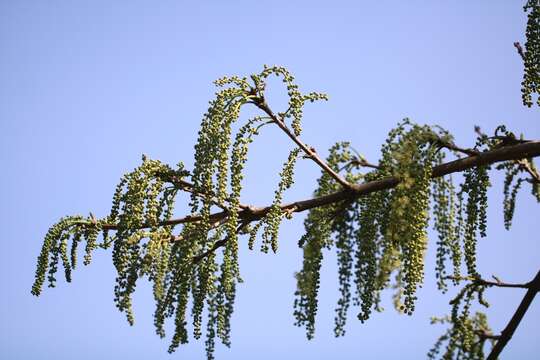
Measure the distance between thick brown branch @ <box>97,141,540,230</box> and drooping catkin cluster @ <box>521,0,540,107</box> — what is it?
0.34 meters

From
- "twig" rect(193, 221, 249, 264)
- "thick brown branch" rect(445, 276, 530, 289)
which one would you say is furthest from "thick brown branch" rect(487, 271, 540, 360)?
"twig" rect(193, 221, 249, 264)

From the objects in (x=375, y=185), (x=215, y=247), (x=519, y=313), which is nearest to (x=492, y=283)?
(x=519, y=313)

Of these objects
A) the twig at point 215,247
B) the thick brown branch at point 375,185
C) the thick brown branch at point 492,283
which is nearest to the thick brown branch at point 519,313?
the thick brown branch at point 492,283

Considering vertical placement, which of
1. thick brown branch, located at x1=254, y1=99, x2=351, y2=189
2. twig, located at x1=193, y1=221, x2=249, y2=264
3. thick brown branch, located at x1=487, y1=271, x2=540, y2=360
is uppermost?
thick brown branch, located at x1=254, y1=99, x2=351, y2=189

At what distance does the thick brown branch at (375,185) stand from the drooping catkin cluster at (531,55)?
0.34m

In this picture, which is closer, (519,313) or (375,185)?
(375,185)

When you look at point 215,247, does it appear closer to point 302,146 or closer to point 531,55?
point 302,146

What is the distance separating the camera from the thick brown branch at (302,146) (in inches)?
206

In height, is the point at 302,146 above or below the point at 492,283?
above

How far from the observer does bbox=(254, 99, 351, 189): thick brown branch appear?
523 cm

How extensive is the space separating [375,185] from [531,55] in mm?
1416

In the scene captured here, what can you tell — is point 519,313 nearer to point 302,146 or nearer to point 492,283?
point 492,283

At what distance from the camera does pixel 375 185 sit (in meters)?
5.06

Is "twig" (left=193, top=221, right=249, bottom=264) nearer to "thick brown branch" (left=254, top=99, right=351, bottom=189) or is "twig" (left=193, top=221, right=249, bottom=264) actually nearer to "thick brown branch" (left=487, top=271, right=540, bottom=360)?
"thick brown branch" (left=254, top=99, right=351, bottom=189)
